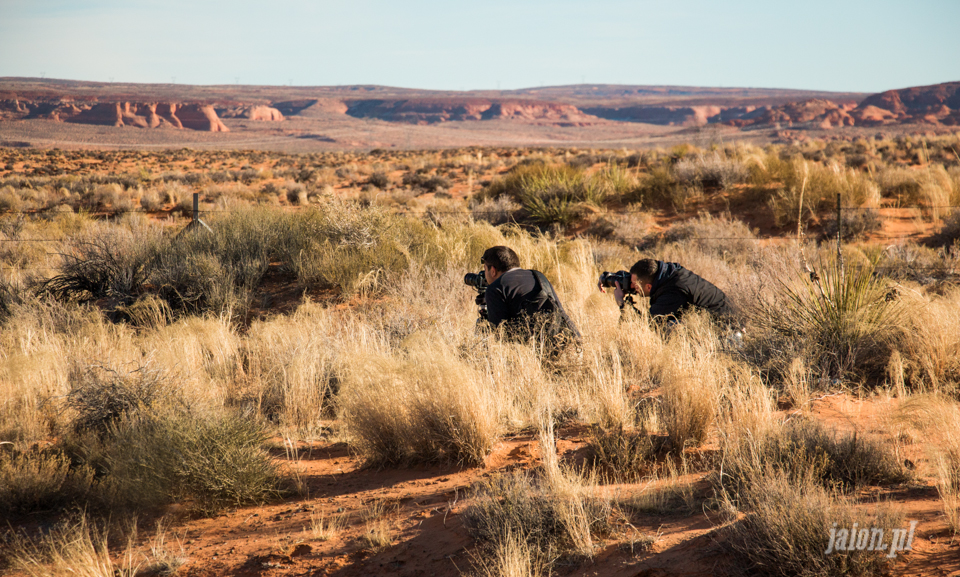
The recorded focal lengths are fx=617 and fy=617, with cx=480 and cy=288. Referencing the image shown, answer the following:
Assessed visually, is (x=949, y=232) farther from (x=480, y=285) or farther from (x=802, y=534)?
(x=802, y=534)

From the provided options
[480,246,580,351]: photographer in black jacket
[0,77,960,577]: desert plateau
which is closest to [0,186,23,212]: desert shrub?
[0,77,960,577]: desert plateau

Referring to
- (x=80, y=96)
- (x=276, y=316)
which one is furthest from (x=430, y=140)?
(x=276, y=316)

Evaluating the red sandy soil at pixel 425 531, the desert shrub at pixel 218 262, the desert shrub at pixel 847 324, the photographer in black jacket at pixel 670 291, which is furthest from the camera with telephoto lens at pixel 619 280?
the desert shrub at pixel 218 262

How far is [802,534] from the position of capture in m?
2.50

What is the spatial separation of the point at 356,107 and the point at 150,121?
5941 centimetres

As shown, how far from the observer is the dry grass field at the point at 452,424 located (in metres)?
2.94

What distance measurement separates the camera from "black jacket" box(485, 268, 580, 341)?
5352 millimetres

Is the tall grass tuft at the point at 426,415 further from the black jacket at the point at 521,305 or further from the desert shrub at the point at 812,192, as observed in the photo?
the desert shrub at the point at 812,192

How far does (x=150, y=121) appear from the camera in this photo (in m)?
99.4

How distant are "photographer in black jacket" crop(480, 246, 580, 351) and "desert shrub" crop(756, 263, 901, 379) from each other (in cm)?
209

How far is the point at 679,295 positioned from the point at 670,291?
0.09m

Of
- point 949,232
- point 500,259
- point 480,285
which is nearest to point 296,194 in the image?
point 480,285

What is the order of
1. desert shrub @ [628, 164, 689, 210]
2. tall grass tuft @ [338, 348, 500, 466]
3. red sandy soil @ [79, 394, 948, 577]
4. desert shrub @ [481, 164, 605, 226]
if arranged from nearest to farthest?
red sandy soil @ [79, 394, 948, 577] → tall grass tuft @ [338, 348, 500, 466] → desert shrub @ [481, 164, 605, 226] → desert shrub @ [628, 164, 689, 210]

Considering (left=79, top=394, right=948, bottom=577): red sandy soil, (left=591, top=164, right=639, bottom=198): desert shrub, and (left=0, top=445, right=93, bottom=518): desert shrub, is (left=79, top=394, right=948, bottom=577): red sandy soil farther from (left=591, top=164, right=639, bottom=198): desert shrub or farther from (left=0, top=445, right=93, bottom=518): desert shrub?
(left=591, top=164, right=639, bottom=198): desert shrub
